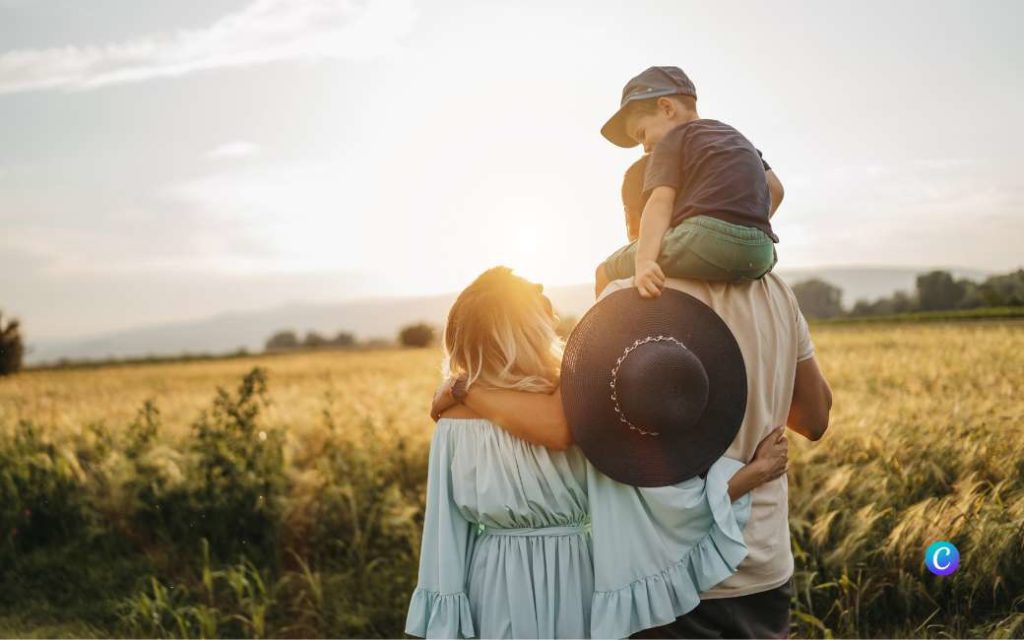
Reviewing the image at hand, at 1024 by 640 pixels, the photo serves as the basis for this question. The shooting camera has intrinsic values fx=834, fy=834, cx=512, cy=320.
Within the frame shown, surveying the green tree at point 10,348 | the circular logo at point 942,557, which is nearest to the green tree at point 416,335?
the green tree at point 10,348

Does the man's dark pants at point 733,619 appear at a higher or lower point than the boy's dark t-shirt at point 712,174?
lower

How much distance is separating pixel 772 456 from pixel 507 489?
83 cm

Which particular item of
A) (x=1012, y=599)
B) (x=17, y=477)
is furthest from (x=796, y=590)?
(x=17, y=477)

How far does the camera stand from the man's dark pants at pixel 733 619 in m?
2.58

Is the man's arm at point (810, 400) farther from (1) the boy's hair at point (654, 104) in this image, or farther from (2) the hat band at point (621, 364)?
(1) the boy's hair at point (654, 104)

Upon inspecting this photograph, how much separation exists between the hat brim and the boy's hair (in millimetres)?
806

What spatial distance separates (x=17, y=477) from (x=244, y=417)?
240 centimetres

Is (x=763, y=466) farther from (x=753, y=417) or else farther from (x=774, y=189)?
(x=774, y=189)

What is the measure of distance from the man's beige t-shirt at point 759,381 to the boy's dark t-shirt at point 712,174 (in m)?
0.21

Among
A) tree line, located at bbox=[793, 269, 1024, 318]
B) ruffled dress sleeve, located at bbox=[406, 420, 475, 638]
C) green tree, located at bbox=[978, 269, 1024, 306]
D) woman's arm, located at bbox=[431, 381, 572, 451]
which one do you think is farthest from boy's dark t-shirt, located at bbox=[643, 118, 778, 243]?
green tree, located at bbox=[978, 269, 1024, 306]

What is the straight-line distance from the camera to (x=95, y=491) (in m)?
7.07

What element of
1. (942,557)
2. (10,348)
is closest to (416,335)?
(10,348)

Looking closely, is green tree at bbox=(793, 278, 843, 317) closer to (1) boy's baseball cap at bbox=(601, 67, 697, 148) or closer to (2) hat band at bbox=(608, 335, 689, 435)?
(1) boy's baseball cap at bbox=(601, 67, 697, 148)

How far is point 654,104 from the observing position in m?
2.96
